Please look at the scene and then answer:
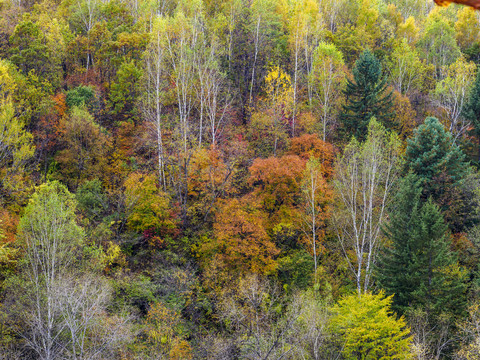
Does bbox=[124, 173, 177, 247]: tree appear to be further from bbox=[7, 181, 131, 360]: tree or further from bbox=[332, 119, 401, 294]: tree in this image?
bbox=[332, 119, 401, 294]: tree

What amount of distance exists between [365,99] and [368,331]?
19563 millimetres

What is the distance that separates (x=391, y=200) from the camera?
2534 centimetres

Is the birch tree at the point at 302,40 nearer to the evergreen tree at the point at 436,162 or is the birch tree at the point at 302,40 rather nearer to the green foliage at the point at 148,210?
the evergreen tree at the point at 436,162

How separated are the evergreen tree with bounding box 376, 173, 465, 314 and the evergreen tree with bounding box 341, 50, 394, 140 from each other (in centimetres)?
980

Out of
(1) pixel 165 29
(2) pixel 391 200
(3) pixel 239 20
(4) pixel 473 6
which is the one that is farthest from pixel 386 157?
(4) pixel 473 6

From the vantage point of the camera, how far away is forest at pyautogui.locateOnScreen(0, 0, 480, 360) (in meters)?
19.5

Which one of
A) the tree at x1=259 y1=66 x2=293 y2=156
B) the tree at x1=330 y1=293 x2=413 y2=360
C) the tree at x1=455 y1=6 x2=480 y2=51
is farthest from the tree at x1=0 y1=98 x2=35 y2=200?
the tree at x1=455 y1=6 x2=480 y2=51

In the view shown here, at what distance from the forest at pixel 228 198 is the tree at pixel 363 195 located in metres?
0.20

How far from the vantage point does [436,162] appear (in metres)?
26.9

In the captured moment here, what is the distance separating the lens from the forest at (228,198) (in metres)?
19.5

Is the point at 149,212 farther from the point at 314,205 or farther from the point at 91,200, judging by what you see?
the point at 314,205

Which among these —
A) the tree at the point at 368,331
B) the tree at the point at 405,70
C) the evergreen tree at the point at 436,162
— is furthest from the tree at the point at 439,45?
the tree at the point at 368,331

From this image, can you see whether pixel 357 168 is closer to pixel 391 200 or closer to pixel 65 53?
pixel 391 200

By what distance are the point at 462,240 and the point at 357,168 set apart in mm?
7394
